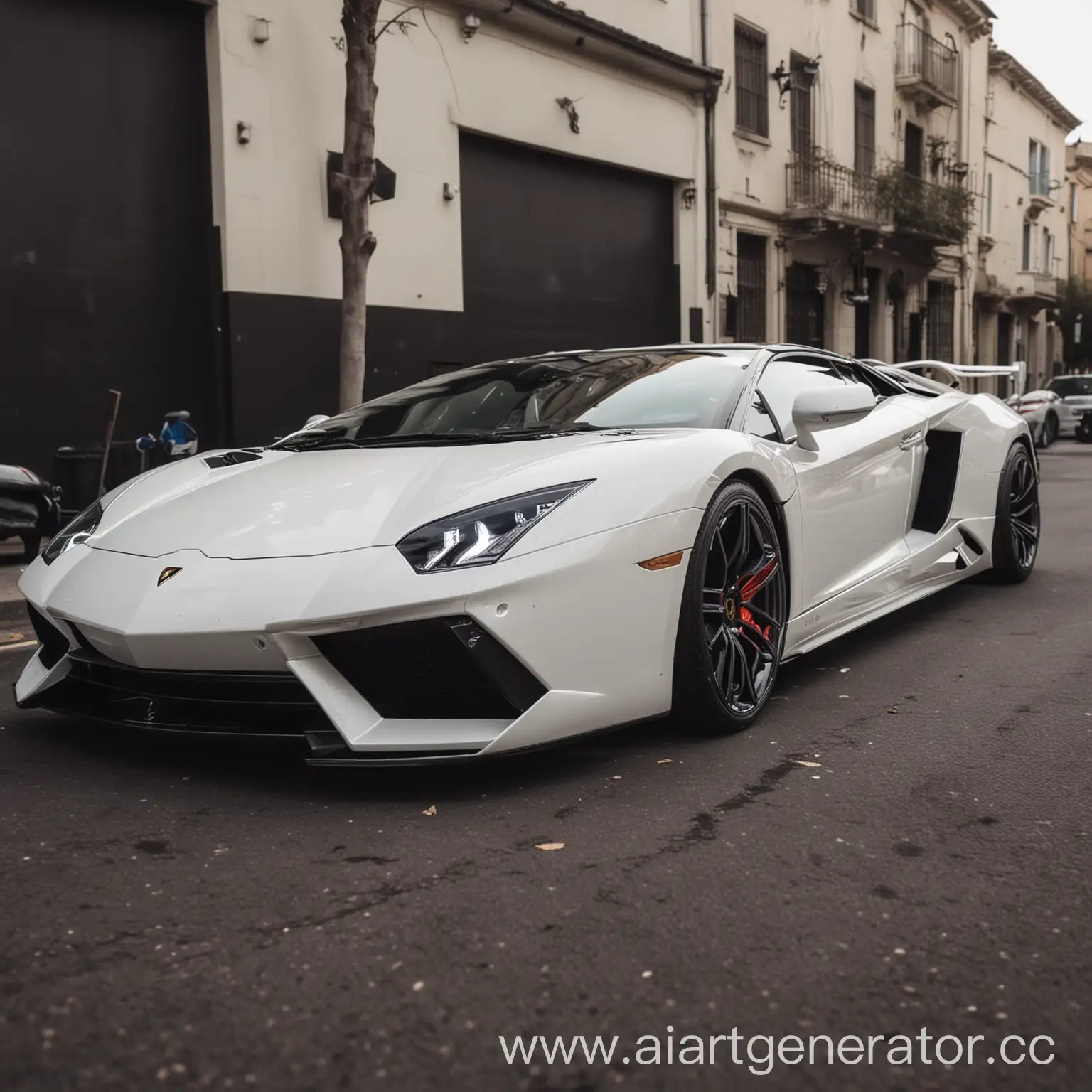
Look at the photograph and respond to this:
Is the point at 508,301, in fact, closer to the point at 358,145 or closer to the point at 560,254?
the point at 560,254

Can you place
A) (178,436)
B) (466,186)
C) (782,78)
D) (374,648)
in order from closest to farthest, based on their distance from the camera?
(374,648) < (178,436) < (466,186) < (782,78)

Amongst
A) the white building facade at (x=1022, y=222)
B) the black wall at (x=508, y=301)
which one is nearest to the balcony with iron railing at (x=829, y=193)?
the black wall at (x=508, y=301)

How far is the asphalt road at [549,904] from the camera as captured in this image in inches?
75.7

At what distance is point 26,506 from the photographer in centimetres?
795

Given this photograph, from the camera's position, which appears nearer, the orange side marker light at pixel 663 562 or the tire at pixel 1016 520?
the orange side marker light at pixel 663 562

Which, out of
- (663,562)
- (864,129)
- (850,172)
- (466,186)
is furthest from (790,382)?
(864,129)

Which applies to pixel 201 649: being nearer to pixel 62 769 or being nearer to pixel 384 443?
pixel 62 769

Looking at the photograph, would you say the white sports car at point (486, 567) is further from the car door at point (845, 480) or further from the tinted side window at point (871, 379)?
the tinted side window at point (871, 379)

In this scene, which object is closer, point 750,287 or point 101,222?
point 101,222

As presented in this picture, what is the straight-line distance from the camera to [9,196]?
31.8ft

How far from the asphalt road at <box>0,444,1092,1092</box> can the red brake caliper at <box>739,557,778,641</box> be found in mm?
306

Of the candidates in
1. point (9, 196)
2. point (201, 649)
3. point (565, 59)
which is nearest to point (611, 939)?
point (201, 649)

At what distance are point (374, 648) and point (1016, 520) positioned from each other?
13.8ft

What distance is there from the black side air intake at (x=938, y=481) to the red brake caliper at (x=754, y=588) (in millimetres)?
1613
